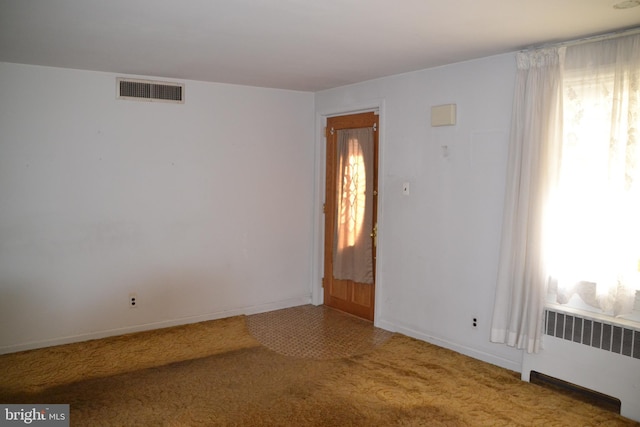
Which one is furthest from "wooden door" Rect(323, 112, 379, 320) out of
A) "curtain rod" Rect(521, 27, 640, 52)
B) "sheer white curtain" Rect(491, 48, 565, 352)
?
"curtain rod" Rect(521, 27, 640, 52)

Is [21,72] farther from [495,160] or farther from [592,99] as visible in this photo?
[592,99]

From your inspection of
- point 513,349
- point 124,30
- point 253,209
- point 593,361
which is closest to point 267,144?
point 253,209

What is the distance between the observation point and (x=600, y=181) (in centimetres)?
313

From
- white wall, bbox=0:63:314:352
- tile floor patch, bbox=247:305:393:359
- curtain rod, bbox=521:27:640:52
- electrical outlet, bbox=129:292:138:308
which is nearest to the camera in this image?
curtain rod, bbox=521:27:640:52

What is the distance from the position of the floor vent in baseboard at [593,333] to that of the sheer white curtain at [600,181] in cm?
11

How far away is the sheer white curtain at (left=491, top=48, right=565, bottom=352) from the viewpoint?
331cm

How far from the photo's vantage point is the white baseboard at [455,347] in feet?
12.3

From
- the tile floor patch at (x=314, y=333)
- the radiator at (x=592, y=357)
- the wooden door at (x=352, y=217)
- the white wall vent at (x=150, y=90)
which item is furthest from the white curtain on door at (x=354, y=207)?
the radiator at (x=592, y=357)

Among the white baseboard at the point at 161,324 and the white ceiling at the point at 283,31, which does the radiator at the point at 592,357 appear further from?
the white baseboard at the point at 161,324

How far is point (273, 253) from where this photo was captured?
210 inches

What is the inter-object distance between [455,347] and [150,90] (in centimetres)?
356

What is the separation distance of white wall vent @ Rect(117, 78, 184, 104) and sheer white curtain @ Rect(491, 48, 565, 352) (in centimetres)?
301

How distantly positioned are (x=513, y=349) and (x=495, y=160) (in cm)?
145

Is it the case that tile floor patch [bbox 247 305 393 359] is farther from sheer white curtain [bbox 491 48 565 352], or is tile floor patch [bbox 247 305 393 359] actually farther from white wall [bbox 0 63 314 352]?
sheer white curtain [bbox 491 48 565 352]
